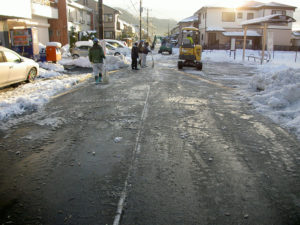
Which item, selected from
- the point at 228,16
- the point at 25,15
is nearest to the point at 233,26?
the point at 228,16

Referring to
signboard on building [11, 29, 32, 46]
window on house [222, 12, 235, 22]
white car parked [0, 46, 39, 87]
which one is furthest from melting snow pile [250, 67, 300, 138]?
window on house [222, 12, 235, 22]

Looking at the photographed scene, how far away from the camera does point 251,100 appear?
347 inches

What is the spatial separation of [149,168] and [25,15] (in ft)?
70.9

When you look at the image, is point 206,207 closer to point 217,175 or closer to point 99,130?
point 217,175

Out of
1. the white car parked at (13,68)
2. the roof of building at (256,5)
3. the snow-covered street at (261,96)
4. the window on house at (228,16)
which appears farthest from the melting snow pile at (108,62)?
the window on house at (228,16)

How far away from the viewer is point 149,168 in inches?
156

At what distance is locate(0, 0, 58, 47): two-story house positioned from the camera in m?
19.3

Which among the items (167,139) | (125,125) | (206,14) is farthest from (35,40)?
(206,14)

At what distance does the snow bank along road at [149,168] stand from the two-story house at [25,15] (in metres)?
15.6

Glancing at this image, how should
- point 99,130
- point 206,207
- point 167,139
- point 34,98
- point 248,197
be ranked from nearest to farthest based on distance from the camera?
point 206,207
point 248,197
point 167,139
point 99,130
point 34,98

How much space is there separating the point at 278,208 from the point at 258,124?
3456mm

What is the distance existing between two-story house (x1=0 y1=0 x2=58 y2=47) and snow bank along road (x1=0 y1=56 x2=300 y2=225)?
15.6 m

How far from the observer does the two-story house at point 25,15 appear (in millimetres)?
19297

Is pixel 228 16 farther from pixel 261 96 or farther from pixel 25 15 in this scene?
pixel 261 96
